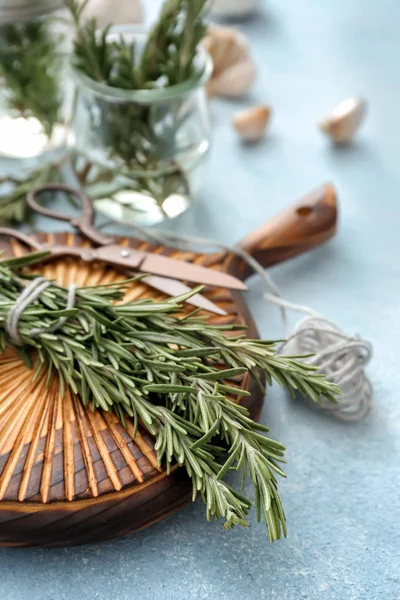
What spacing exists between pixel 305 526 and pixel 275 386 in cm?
19

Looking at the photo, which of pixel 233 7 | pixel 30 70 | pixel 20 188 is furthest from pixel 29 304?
pixel 233 7

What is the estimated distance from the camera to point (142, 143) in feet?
3.38

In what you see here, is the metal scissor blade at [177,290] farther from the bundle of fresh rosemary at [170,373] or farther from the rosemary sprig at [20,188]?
the rosemary sprig at [20,188]

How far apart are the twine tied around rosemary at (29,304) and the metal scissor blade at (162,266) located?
0.12m

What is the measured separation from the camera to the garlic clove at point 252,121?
4.26 feet

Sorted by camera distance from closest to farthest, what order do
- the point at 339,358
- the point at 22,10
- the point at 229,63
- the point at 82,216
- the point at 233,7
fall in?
1. the point at 339,358
2. the point at 82,216
3. the point at 22,10
4. the point at 229,63
5. the point at 233,7

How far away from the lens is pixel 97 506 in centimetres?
68

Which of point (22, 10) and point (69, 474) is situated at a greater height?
point (22, 10)

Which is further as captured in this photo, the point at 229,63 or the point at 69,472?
the point at 229,63

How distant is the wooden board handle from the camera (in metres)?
0.99

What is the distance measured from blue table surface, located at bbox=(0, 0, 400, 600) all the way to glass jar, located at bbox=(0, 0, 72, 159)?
27 cm

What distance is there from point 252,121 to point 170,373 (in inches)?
28.0

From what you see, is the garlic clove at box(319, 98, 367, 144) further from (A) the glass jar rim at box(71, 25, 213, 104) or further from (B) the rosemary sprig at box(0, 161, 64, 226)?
(B) the rosemary sprig at box(0, 161, 64, 226)

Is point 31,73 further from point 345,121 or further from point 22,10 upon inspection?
point 345,121
